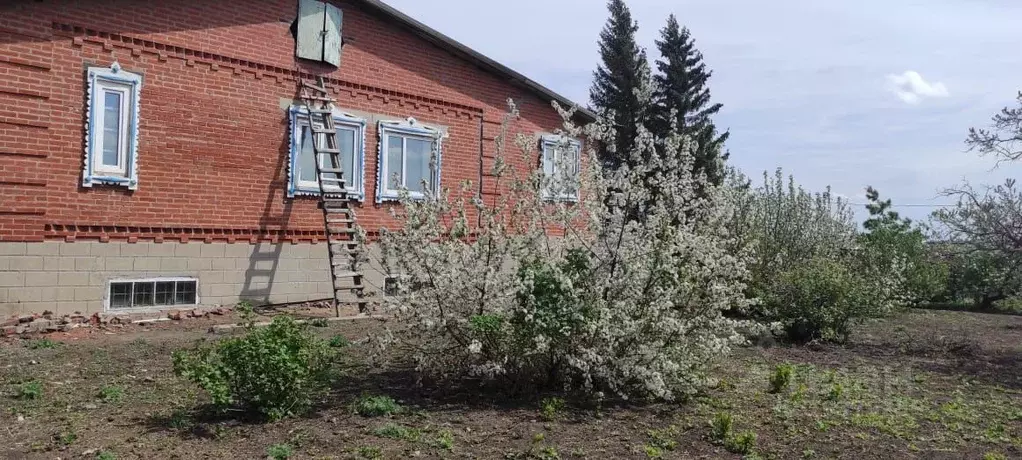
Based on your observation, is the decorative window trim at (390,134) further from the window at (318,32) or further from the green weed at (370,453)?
the green weed at (370,453)

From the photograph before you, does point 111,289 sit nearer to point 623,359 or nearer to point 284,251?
point 284,251

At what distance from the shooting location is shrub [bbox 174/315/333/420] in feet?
19.1

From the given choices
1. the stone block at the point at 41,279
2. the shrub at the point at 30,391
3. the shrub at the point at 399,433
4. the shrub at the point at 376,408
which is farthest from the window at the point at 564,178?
the stone block at the point at 41,279

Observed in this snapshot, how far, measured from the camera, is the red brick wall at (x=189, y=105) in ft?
33.6

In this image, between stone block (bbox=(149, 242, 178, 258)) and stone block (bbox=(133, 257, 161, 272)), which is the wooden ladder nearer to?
stone block (bbox=(149, 242, 178, 258))

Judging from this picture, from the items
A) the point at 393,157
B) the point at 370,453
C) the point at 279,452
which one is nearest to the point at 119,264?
the point at 393,157

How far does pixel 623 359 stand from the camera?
6590 millimetres

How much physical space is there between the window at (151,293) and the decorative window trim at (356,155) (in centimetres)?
216

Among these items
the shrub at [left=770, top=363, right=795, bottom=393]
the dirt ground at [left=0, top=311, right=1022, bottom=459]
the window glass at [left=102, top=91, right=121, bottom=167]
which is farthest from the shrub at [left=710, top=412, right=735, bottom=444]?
the window glass at [left=102, top=91, right=121, bottom=167]

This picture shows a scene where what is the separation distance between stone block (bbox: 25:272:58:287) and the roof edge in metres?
6.49

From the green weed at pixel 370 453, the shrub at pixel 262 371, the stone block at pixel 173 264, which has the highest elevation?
the stone block at pixel 173 264

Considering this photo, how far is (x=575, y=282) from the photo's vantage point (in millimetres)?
6613

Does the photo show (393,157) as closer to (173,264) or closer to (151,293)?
(173,264)

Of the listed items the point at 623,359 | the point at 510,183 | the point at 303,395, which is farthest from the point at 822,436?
the point at 303,395
